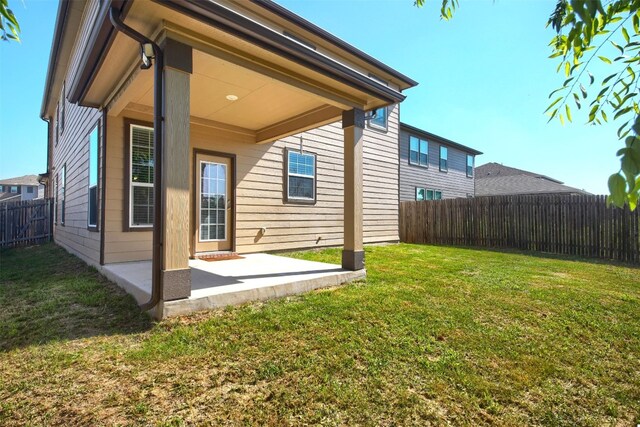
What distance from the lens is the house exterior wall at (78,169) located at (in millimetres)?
6016

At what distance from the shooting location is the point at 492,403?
6.55ft

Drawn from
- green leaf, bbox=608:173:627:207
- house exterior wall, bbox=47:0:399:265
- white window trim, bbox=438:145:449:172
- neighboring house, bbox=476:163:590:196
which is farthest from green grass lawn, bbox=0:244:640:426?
neighboring house, bbox=476:163:590:196

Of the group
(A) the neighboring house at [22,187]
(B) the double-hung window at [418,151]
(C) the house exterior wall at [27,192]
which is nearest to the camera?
(B) the double-hung window at [418,151]

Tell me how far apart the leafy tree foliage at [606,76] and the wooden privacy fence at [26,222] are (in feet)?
43.4

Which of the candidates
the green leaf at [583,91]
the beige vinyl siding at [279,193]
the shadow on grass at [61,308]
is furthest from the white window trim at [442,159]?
the green leaf at [583,91]

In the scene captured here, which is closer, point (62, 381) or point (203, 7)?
point (62, 381)

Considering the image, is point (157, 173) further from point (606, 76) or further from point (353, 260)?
point (606, 76)

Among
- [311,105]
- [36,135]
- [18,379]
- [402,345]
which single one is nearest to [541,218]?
[311,105]

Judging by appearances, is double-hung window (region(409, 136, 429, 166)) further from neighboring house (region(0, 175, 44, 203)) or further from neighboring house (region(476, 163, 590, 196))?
neighboring house (region(0, 175, 44, 203))

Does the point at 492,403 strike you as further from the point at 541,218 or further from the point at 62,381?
the point at 541,218

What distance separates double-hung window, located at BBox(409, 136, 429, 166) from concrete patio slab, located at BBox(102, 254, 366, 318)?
11655 mm

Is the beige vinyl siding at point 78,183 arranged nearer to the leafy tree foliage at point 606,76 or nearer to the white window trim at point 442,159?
the leafy tree foliage at point 606,76

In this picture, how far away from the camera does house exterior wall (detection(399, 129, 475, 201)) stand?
1535 centimetres

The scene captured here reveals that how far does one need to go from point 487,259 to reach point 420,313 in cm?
478
